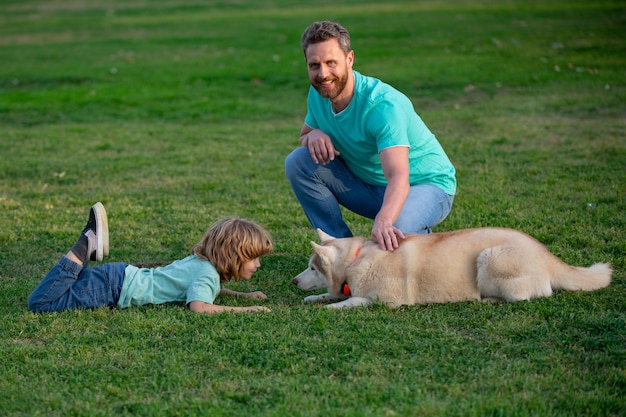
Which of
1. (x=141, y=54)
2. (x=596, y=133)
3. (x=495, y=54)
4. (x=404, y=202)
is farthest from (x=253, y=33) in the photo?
(x=404, y=202)

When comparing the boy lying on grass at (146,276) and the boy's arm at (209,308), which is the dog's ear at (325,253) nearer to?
the boy lying on grass at (146,276)

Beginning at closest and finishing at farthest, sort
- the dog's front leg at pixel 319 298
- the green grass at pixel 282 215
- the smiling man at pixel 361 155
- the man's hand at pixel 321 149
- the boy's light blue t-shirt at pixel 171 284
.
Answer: the green grass at pixel 282 215 < the boy's light blue t-shirt at pixel 171 284 < the smiling man at pixel 361 155 < the dog's front leg at pixel 319 298 < the man's hand at pixel 321 149

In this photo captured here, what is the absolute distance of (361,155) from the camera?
20.1ft

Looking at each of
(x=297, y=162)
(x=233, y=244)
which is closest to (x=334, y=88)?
(x=297, y=162)

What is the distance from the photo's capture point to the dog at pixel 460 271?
515 cm

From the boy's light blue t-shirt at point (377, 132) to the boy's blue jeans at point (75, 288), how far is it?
201 cm

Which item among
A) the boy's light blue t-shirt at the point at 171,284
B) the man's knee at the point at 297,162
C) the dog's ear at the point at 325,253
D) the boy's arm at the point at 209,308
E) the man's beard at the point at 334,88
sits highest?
the man's beard at the point at 334,88

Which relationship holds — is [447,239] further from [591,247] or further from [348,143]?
[591,247]

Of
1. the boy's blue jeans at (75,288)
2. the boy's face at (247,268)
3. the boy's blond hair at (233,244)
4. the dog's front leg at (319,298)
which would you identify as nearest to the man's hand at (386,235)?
the dog's front leg at (319,298)

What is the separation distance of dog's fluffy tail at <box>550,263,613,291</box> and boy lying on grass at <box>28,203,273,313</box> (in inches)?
81.2

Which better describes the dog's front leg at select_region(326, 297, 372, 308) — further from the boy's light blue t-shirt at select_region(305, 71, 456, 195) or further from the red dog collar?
the boy's light blue t-shirt at select_region(305, 71, 456, 195)

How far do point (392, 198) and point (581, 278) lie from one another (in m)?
1.41

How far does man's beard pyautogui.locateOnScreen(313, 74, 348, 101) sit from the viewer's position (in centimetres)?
581

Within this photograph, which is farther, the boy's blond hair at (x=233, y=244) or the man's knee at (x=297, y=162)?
the man's knee at (x=297, y=162)
